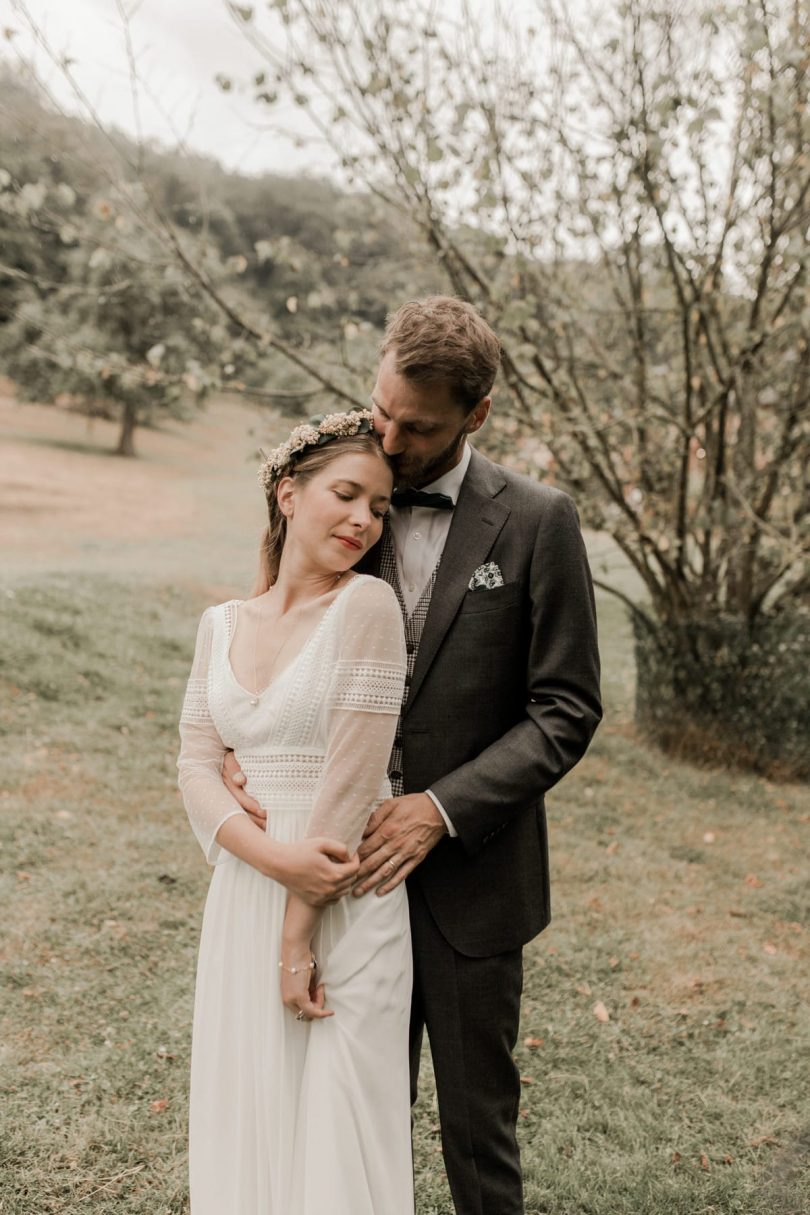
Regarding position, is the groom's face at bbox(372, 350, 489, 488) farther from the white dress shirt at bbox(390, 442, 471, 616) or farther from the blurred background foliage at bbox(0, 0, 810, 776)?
the blurred background foliage at bbox(0, 0, 810, 776)

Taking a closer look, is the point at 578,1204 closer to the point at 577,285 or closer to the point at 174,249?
the point at 174,249

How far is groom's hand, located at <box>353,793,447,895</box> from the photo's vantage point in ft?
6.72

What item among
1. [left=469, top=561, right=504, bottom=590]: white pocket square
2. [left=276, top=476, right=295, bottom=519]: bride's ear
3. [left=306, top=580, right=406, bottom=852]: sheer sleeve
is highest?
[left=276, top=476, right=295, bottom=519]: bride's ear

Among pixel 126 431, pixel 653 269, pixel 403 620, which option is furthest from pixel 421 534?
pixel 126 431

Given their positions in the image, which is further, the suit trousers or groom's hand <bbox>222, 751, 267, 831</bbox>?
the suit trousers

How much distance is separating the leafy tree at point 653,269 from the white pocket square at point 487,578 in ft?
11.1

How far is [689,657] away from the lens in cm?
739

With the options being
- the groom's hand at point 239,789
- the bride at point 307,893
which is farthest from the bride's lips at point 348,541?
the groom's hand at point 239,789

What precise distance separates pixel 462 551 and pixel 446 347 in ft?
1.39

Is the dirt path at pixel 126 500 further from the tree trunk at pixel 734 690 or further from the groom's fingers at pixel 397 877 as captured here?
the groom's fingers at pixel 397 877

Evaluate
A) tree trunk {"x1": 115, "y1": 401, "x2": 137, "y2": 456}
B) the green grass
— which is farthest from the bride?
tree trunk {"x1": 115, "y1": 401, "x2": 137, "y2": 456}

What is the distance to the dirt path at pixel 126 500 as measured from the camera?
13594 millimetres

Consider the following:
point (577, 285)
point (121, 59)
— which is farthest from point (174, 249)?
point (577, 285)

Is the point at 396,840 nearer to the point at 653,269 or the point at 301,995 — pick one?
the point at 301,995
